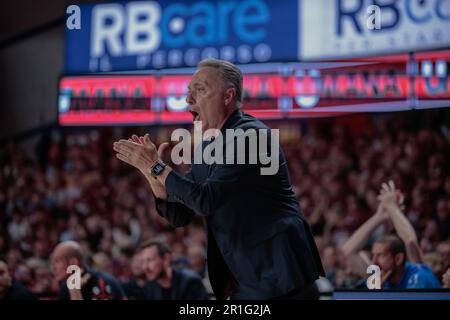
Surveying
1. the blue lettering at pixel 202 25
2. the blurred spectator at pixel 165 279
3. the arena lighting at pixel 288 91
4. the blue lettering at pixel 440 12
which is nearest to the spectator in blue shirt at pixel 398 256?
the blurred spectator at pixel 165 279

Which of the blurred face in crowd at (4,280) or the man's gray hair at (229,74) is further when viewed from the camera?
the blurred face in crowd at (4,280)

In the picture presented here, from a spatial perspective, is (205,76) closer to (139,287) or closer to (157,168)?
(157,168)

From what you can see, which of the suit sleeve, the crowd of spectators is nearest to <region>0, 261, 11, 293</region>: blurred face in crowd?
the crowd of spectators

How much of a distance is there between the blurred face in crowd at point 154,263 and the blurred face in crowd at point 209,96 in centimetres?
208

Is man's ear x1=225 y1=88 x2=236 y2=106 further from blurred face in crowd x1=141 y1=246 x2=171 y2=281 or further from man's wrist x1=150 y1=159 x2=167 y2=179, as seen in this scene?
blurred face in crowd x1=141 y1=246 x2=171 y2=281

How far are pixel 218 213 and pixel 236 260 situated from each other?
0.16 m

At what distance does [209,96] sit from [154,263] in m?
2.18

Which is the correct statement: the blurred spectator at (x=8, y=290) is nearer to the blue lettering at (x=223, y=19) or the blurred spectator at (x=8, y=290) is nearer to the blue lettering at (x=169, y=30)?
the blue lettering at (x=169, y=30)

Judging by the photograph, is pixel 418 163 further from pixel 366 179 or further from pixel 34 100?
pixel 34 100

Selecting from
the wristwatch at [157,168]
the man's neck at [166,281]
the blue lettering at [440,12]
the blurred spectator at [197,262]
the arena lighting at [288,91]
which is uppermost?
the blue lettering at [440,12]

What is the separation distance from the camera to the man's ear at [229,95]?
2.60 m

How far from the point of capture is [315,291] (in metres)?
2.54

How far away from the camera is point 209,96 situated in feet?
8.50
